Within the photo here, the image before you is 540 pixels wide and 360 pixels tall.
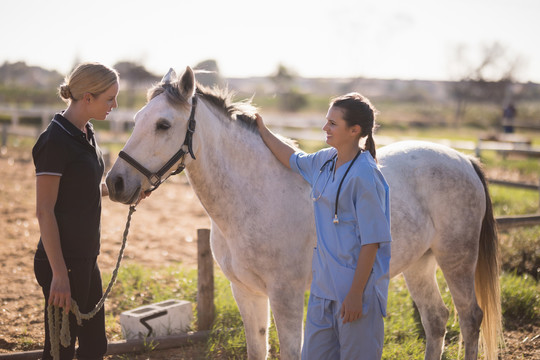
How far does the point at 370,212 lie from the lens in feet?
6.91

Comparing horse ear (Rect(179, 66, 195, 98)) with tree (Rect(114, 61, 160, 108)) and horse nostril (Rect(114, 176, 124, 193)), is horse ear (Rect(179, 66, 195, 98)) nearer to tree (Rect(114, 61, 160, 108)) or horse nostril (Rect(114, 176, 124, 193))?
horse nostril (Rect(114, 176, 124, 193))

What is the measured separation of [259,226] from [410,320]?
265cm

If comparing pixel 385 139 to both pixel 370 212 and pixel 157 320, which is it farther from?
pixel 370 212

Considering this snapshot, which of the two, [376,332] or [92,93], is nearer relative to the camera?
[376,332]

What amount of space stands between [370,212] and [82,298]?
162 centimetres

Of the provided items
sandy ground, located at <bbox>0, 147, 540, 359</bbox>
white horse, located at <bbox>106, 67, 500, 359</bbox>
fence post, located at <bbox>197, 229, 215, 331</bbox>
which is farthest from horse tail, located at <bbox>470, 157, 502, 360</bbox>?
fence post, located at <bbox>197, 229, 215, 331</bbox>

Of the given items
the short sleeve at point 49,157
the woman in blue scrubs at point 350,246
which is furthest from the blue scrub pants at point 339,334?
the short sleeve at point 49,157

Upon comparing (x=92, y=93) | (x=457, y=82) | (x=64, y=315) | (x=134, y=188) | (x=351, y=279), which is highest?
(x=457, y=82)

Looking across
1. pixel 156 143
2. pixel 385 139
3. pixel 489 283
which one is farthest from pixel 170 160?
pixel 385 139

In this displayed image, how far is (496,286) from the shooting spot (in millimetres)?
3805

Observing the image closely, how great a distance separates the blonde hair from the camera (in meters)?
2.36

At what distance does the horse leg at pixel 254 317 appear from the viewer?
3.12 metres

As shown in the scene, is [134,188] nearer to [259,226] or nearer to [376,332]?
[259,226]

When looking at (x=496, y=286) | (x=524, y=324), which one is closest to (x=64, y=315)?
(x=496, y=286)
